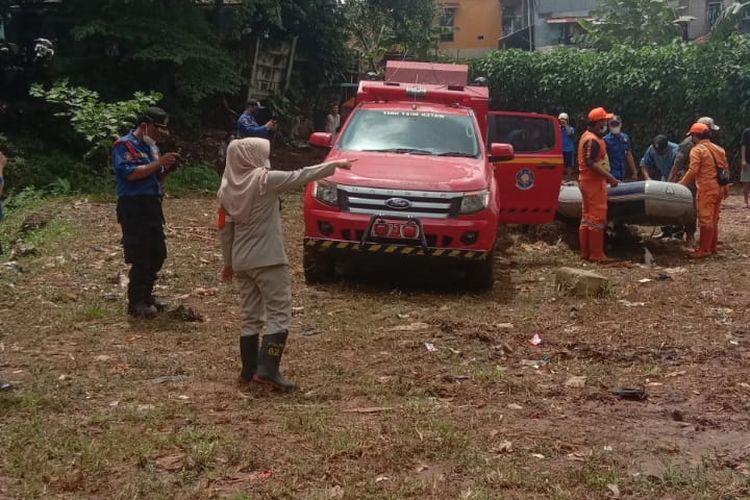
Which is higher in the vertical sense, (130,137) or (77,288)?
(130,137)

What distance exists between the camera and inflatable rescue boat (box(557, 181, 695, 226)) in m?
10.1

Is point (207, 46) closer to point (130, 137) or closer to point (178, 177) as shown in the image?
point (178, 177)

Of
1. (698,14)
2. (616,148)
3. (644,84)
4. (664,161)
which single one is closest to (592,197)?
(616,148)

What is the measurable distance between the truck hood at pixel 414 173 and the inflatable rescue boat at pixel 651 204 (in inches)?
94.5

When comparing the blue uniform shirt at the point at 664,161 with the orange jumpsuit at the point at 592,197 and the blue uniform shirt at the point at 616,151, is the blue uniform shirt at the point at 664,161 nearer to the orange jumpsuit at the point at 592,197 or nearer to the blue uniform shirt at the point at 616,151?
the blue uniform shirt at the point at 616,151

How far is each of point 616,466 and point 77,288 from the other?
5.68 metres

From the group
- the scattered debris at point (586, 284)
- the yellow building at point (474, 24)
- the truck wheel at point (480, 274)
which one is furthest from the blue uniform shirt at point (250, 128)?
the yellow building at point (474, 24)

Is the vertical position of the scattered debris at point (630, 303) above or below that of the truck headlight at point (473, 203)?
below

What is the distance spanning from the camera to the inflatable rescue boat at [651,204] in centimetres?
1009

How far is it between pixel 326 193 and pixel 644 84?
14155 millimetres

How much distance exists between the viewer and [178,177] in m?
16.4

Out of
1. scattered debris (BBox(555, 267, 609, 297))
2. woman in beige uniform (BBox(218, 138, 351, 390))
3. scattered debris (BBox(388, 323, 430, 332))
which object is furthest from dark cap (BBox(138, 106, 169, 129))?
scattered debris (BBox(555, 267, 609, 297))

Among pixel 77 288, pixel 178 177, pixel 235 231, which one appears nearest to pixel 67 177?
pixel 178 177

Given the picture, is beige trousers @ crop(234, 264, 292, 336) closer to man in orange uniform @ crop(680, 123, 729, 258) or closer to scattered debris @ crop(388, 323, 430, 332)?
scattered debris @ crop(388, 323, 430, 332)
